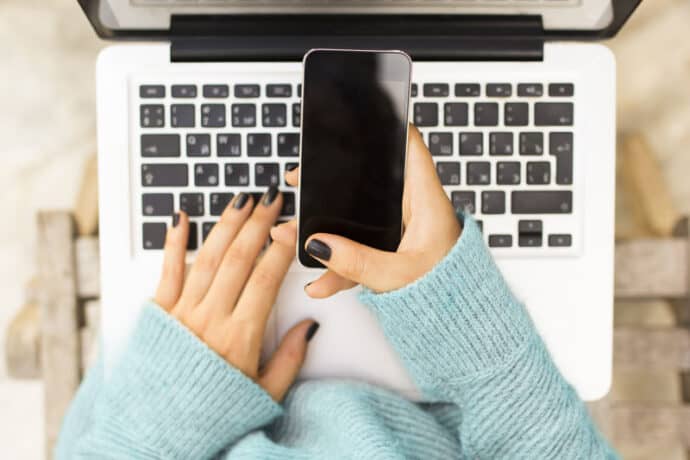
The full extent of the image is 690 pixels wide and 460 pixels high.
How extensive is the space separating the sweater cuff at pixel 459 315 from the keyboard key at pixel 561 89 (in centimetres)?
14

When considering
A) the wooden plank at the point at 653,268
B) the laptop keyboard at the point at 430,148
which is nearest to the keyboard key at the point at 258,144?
the laptop keyboard at the point at 430,148

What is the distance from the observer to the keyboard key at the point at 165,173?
43 cm

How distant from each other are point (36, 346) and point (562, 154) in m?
0.56

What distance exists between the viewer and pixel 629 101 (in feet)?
2.06

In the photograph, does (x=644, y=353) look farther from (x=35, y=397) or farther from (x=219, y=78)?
(x=35, y=397)

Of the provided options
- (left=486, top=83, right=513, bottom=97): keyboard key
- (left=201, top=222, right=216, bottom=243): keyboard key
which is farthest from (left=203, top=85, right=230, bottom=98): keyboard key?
(left=486, top=83, right=513, bottom=97): keyboard key

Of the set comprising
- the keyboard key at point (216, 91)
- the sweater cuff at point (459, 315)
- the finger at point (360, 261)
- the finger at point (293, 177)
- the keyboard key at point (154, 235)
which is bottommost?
the sweater cuff at point (459, 315)

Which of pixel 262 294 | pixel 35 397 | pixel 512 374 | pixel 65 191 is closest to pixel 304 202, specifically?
pixel 262 294

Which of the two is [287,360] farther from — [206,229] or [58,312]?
[58,312]

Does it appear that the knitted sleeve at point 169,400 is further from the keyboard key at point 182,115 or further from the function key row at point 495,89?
the function key row at point 495,89

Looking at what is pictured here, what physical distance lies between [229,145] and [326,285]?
136 millimetres

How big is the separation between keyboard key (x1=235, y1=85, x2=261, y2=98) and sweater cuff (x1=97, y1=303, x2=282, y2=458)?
0.18 meters

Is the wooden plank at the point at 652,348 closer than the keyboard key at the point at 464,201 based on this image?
No

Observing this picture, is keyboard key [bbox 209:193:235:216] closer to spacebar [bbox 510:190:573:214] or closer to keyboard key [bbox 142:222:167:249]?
keyboard key [bbox 142:222:167:249]
